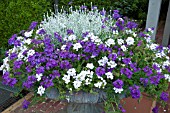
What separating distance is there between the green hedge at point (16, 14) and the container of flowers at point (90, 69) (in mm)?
1354

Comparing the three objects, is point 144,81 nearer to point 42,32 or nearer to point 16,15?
point 42,32

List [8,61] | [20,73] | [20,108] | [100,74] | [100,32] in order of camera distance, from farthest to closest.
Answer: [20,108] → [100,32] → [8,61] → [20,73] → [100,74]

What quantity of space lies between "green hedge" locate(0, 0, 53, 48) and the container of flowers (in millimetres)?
1354

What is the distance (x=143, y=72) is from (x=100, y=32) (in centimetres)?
49

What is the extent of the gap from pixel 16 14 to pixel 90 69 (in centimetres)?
185

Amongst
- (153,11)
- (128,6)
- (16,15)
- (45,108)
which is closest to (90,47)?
(153,11)

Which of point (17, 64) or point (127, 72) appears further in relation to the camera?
point (17, 64)

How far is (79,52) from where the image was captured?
5.25ft

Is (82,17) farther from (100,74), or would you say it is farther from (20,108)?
(20,108)

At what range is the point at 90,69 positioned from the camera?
1555mm

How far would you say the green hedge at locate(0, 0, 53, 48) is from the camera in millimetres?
3002

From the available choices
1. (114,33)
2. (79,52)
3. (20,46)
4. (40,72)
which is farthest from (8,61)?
(114,33)

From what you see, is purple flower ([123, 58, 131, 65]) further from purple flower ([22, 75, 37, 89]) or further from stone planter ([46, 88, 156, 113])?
purple flower ([22, 75, 37, 89])

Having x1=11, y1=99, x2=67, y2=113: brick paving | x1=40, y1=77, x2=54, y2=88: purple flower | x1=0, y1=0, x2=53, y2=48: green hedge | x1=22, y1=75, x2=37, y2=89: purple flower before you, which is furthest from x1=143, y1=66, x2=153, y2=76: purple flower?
x1=0, y1=0, x2=53, y2=48: green hedge
